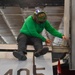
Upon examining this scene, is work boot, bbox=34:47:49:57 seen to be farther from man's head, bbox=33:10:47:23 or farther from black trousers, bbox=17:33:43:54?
man's head, bbox=33:10:47:23

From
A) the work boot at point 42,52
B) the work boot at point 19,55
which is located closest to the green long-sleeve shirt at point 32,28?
the work boot at point 42,52

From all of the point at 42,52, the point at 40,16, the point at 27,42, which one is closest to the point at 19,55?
the point at 42,52

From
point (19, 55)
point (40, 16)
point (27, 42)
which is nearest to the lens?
point (19, 55)

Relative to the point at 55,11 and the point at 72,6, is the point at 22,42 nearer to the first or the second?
the point at 72,6

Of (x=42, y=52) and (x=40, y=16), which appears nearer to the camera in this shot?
(x=42, y=52)

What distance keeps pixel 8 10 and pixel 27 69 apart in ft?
9.51

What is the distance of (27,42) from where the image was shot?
13.1 feet

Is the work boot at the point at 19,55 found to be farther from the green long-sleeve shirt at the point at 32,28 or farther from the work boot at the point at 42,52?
the green long-sleeve shirt at the point at 32,28

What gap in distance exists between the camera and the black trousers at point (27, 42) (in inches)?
147

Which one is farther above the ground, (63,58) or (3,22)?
(3,22)

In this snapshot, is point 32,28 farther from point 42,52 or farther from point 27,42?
point 42,52

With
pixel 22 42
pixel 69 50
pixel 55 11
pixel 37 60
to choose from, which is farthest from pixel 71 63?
pixel 55 11

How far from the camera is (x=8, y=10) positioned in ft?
20.1

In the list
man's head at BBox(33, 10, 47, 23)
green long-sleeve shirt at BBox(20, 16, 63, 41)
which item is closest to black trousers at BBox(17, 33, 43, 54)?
green long-sleeve shirt at BBox(20, 16, 63, 41)
